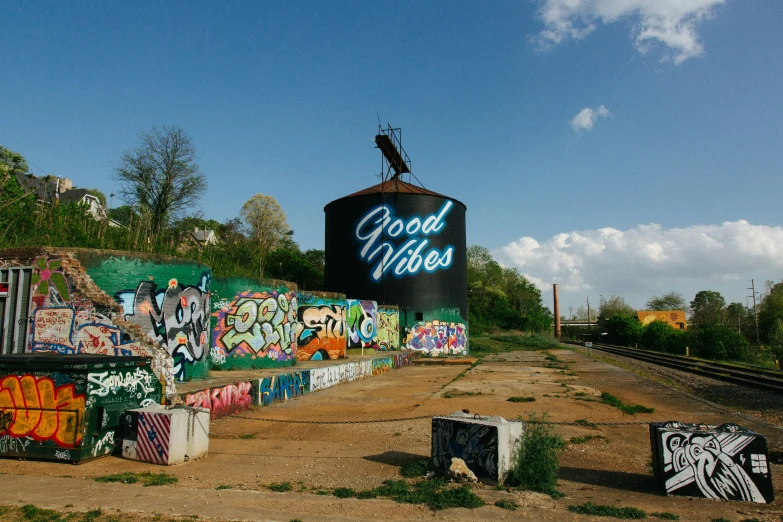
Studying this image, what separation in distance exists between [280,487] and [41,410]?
3.78 meters

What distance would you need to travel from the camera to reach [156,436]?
23.3 feet

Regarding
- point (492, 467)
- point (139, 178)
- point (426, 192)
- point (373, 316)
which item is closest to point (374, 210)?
point (426, 192)

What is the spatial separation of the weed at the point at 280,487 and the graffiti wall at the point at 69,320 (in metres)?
5.03

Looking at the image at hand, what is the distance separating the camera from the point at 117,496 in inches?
221

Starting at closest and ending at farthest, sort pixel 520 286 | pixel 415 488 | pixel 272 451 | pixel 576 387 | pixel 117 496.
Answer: pixel 117 496 < pixel 415 488 < pixel 272 451 < pixel 576 387 < pixel 520 286

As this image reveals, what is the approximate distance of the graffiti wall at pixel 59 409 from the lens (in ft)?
22.8

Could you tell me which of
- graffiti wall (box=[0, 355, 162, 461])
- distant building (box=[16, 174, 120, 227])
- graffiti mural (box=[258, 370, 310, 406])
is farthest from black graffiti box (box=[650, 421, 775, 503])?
distant building (box=[16, 174, 120, 227])

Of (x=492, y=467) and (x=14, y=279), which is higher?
(x=14, y=279)

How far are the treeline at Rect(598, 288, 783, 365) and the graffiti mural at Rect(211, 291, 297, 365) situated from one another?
3373 cm

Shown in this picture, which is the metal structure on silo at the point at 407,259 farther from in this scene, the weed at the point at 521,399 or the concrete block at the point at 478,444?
the concrete block at the point at 478,444

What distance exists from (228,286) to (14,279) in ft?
18.3

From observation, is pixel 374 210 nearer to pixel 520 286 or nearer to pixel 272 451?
pixel 272 451

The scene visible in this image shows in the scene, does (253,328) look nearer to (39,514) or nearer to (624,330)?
(39,514)

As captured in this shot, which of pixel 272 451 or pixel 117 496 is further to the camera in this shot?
pixel 272 451
